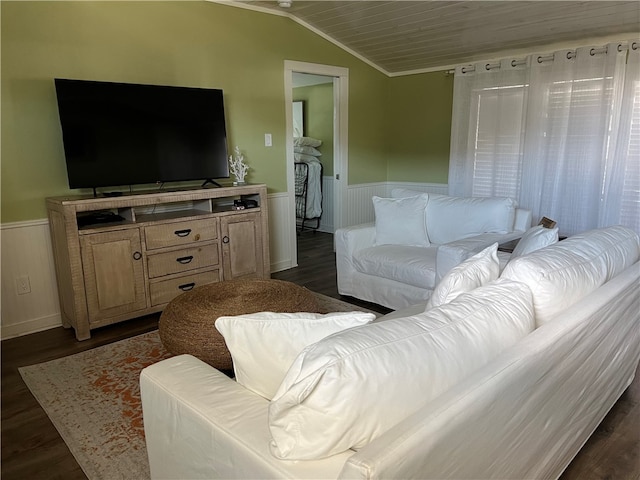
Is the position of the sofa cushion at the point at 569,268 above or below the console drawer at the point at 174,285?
above

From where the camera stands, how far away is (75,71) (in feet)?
10.5

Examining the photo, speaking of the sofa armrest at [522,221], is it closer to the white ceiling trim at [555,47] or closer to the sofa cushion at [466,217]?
the sofa cushion at [466,217]

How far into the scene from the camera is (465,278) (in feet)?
5.25

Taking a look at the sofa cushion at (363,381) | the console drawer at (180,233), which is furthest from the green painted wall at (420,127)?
the sofa cushion at (363,381)

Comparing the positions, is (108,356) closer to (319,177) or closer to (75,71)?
(75,71)

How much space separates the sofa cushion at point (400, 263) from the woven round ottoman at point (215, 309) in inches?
34.6

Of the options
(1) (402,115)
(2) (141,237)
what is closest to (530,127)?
(1) (402,115)

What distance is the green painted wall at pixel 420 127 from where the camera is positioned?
5.24 m

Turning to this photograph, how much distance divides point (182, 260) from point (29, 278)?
3.40ft

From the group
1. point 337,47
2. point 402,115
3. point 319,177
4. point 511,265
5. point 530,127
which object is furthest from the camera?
point 319,177

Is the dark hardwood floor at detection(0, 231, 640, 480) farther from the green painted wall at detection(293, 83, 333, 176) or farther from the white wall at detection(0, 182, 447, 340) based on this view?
the green painted wall at detection(293, 83, 333, 176)

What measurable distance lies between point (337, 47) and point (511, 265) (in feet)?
12.9

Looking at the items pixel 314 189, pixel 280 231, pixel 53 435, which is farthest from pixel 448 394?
pixel 314 189

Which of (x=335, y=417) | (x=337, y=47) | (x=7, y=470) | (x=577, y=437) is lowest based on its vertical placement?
(x=7, y=470)
